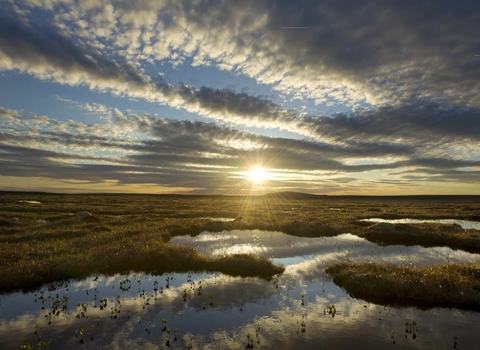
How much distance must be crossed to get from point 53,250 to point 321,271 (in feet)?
68.9

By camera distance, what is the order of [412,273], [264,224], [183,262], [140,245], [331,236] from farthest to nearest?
[264,224] < [331,236] < [140,245] < [183,262] < [412,273]

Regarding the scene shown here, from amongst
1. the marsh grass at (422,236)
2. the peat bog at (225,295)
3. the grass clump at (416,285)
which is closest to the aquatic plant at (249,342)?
the peat bog at (225,295)

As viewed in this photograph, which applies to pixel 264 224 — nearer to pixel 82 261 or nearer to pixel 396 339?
pixel 82 261

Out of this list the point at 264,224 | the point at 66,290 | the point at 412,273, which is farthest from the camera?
the point at 264,224

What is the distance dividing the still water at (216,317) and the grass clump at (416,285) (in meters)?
0.86

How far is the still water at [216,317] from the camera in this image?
413 inches

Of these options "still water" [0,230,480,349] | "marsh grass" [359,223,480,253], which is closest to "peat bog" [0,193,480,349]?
"still water" [0,230,480,349]

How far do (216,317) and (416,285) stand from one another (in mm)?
11305

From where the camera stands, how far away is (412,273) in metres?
17.4

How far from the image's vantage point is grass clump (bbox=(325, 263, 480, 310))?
1434 cm

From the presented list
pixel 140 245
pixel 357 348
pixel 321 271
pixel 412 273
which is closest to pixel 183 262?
pixel 140 245

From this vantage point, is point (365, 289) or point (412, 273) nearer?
point (365, 289)

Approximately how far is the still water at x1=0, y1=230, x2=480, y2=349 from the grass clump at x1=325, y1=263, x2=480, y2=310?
86cm

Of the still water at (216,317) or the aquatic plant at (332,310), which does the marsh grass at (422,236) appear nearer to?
the still water at (216,317)
